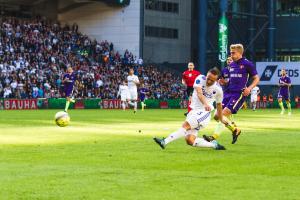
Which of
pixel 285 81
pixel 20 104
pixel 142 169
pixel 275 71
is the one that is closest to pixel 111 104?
pixel 20 104

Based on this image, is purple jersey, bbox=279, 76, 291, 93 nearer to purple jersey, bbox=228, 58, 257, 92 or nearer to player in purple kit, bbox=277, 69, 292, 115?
player in purple kit, bbox=277, 69, 292, 115

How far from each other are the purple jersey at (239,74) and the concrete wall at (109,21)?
5778 centimetres

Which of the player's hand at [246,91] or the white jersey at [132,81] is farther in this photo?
the white jersey at [132,81]

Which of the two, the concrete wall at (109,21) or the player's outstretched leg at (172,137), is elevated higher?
the concrete wall at (109,21)

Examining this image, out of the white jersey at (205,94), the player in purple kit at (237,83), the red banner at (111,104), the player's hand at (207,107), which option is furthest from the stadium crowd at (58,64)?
the player's hand at (207,107)

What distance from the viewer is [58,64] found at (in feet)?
206

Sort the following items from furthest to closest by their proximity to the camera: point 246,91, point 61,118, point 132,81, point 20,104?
point 20,104, point 132,81, point 61,118, point 246,91

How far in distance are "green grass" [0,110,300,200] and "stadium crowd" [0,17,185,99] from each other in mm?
35714

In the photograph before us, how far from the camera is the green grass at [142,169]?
34.6 feet

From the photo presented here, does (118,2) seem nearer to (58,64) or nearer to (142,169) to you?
(58,64)

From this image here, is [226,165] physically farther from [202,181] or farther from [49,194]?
[49,194]

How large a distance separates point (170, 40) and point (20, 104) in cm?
3382

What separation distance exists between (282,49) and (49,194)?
77022 millimetres

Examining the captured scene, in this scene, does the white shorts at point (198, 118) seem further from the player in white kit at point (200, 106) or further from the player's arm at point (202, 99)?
the player's arm at point (202, 99)
